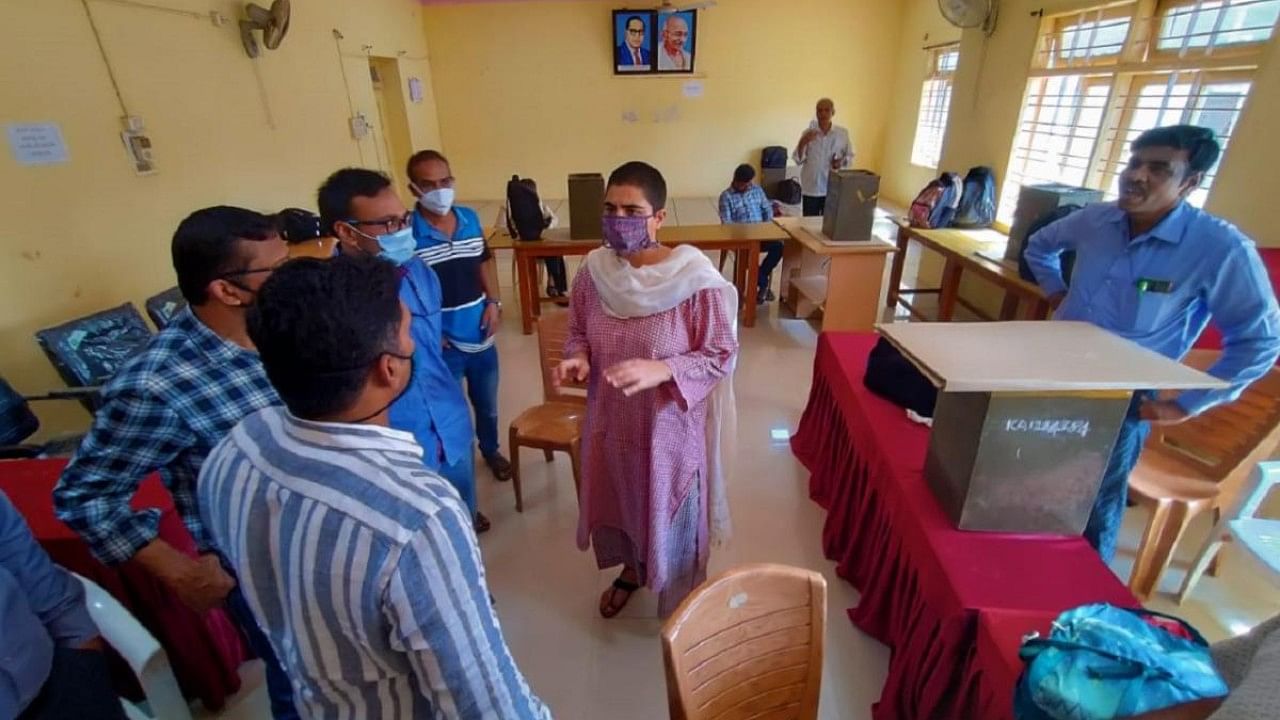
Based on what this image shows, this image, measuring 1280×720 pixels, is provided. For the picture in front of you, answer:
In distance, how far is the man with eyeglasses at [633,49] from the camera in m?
7.67

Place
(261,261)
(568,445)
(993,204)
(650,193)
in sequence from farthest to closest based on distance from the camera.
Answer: (993,204) → (568,445) → (650,193) → (261,261)

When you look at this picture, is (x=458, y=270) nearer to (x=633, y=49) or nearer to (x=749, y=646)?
(x=749, y=646)

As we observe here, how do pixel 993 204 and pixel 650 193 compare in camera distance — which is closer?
pixel 650 193

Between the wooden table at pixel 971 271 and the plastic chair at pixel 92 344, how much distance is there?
4334mm

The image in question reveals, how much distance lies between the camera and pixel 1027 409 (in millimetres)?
1114

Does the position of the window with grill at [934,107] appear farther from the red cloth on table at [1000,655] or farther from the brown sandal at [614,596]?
the red cloth on table at [1000,655]

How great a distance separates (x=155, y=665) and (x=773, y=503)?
2137 mm

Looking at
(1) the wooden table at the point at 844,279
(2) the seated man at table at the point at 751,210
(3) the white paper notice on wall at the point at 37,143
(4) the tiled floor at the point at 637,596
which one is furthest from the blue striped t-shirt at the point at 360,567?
(2) the seated man at table at the point at 751,210

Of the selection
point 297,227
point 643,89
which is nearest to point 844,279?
point 297,227

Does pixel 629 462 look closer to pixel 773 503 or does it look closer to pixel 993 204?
pixel 773 503

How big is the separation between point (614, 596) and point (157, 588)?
1.33m

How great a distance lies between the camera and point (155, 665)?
1.33 metres

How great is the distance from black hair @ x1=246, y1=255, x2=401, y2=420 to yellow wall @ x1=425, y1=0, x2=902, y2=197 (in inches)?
329

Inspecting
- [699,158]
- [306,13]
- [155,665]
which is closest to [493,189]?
[699,158]
